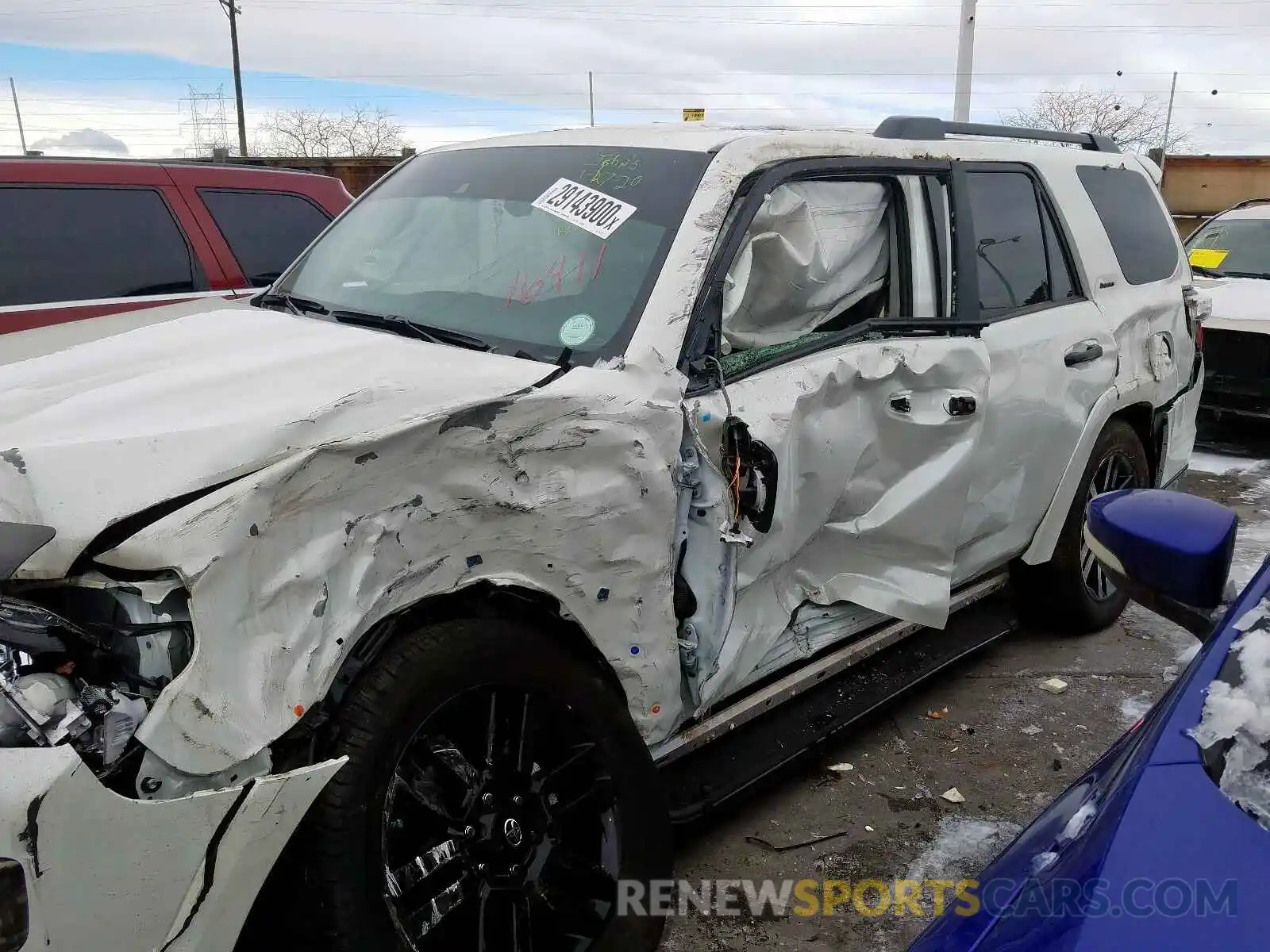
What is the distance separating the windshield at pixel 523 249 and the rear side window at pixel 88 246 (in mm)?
2161

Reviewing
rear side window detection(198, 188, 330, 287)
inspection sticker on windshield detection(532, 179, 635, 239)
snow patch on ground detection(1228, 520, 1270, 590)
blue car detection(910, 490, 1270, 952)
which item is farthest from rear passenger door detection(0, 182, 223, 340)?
snow patch on ground detection(1228, 520, 1270, 590)

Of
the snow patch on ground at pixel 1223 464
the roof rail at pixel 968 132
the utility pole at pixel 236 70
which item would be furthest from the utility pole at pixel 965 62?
the utility pole at pixel 236 70

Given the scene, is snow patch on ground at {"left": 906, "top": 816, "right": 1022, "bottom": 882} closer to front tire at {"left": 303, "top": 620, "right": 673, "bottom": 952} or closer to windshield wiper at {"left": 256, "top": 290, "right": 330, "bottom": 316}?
front tire at {"left": 303, "top": 620, "right": 673, "bottom": 952}

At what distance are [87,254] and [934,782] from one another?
4.49 metres

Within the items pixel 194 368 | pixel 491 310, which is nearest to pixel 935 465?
pixel 491 310

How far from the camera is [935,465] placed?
10.4ft

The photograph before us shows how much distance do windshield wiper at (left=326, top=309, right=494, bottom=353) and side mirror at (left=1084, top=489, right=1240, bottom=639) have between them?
1.45 m

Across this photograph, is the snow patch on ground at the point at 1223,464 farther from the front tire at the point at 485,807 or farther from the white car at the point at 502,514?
the front tire at the point at 485,807

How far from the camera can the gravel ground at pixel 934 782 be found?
8.91 feet

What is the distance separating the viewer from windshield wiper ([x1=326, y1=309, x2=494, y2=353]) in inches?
99.7

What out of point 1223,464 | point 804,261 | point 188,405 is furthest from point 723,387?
point 1223,464

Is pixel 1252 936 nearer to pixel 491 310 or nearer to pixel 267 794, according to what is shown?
pixel 267 794

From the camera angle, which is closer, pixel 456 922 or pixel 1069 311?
pixel 456 922

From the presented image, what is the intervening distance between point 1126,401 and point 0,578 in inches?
159
